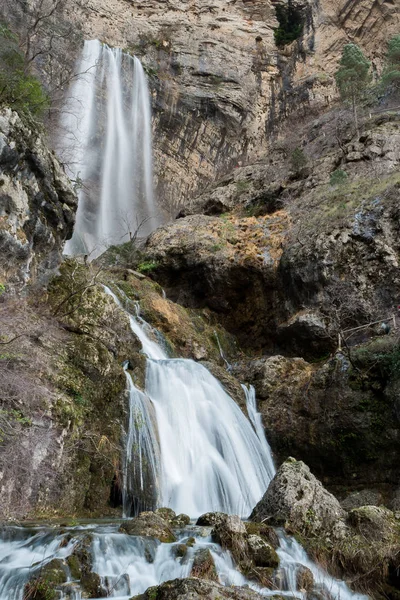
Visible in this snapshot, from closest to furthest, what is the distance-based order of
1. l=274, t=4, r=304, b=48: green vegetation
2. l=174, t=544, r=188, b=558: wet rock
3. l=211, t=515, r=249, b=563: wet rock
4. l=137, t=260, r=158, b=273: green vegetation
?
l=174, t=544, r=188, b=558: wet rock → l=211, t=515, r=249, b=563: wet rock → l=137, t=260, r=158, b=273: green vegetation → l=274, t=4, r=304, b=48: green vegetation

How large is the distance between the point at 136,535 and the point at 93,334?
556 centimetres

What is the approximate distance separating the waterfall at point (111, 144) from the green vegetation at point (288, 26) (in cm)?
1175

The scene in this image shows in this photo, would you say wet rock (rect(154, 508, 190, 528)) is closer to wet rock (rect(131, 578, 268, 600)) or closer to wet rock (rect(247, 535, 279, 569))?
wet rock (rect(247, 535, 279, 569))

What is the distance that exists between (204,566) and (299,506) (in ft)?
8.89

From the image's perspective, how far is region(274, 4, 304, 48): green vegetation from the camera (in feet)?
127

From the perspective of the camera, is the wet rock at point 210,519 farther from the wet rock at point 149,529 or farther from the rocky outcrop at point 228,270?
the rocky outcrop at point 228,270

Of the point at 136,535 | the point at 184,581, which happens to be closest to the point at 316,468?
the point at 136,535

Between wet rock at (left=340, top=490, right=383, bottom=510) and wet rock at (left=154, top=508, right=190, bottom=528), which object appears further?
wet rock at (left=340, top=490, right=383, bottom=510)

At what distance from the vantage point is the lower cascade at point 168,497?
227 inches

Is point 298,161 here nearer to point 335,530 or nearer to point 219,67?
point 219,67

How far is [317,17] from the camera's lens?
37.8 m

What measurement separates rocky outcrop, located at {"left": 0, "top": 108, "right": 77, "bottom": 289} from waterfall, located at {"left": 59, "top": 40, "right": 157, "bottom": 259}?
16.4m

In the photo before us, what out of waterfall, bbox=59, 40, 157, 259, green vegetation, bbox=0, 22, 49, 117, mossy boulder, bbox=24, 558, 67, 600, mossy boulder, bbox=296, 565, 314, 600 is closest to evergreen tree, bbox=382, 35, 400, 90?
waterfall, bbox=59, 40, 157, 259

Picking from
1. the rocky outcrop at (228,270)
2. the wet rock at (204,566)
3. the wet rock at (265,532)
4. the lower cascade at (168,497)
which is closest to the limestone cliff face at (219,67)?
the rocky outcrop at (228,270)
